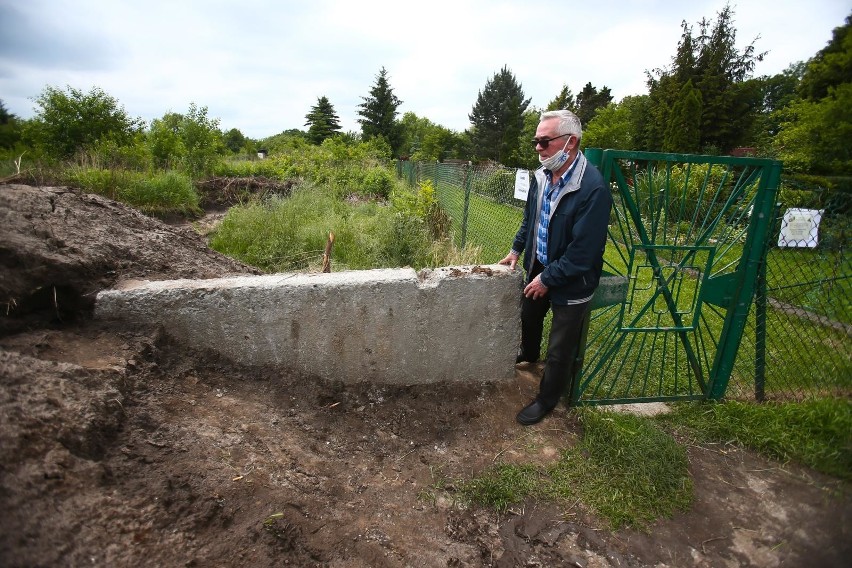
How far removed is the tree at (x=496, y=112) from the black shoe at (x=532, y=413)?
4917cm

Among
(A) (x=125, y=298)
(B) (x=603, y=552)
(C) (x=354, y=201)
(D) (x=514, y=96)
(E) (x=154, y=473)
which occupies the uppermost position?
(D) (x=514, y=96)

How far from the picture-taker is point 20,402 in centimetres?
175

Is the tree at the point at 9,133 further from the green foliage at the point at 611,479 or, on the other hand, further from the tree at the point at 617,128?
the tree at the point at 617,128

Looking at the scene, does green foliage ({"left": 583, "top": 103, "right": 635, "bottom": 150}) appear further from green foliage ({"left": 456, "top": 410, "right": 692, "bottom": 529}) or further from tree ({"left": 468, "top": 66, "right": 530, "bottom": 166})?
tree ({"left": 468, "top": 66, "right": 530, "bottom": 166})

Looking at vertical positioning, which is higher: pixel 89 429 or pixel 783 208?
pixel 783 208

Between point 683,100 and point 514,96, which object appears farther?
point 514,96

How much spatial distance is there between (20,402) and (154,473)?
24.7 inches

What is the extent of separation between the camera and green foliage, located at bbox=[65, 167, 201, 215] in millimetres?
7919

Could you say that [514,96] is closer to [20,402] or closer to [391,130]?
[391,130]

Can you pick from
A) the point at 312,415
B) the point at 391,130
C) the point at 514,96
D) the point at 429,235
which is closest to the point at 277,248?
the point at 429,235

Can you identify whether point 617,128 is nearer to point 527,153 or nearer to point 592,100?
point 527,153

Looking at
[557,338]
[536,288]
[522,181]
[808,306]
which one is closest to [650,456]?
[557,338]

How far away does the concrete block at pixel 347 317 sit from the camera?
2756mm

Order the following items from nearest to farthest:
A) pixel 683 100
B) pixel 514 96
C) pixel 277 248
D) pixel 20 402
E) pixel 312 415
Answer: pixel 20 402, pixel 312 415, pixel 277 248, pixel 683 100, pixel 514 96
